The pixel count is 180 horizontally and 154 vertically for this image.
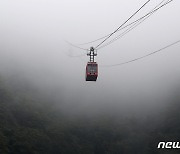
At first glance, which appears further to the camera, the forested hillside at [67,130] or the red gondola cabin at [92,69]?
the forested hillside at [67,130]

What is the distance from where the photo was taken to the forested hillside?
90812mm

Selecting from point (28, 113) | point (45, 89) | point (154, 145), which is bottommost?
point (154, 145)

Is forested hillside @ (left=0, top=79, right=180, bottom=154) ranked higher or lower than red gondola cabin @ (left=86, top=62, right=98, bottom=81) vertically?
lower

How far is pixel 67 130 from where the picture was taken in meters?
103

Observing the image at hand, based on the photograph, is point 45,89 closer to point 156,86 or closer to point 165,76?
point 156,86

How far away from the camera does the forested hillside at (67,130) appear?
90812 mm

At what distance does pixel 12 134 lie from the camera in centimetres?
8869

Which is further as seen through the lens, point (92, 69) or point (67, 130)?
point (67, 130)

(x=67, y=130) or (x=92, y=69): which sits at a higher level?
(x=92, y=69)

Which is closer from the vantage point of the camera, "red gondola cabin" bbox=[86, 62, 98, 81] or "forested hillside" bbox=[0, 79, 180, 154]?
"red gondola cabin" bbox=[86, 62, 98, 81]

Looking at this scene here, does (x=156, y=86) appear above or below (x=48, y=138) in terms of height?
above

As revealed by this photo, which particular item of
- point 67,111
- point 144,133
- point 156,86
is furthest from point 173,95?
point 67,111

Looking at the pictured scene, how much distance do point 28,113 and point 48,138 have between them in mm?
14844

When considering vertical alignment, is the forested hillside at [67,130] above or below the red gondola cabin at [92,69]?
below
